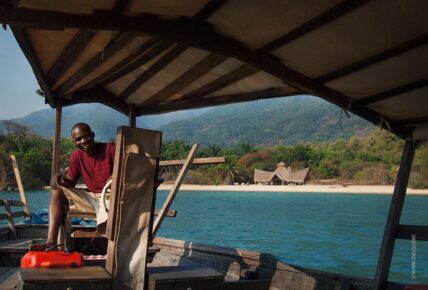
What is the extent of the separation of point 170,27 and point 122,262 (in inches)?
59.3

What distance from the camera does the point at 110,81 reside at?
5.67 m

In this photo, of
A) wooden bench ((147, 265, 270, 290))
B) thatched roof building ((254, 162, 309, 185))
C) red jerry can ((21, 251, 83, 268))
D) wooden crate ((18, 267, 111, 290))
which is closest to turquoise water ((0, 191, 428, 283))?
wooden bench ((147, 265, 270, 290))

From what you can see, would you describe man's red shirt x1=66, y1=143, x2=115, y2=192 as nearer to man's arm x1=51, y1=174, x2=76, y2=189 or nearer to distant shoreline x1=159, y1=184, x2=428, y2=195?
man's arm x1=51, y1=174, x2=76, y2=189

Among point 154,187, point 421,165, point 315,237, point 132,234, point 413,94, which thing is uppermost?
point 421,165

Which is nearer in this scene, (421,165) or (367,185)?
(421,165)

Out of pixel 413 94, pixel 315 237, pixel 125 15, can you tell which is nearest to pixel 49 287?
pixel 125 15

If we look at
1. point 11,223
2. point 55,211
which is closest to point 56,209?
point 55,211

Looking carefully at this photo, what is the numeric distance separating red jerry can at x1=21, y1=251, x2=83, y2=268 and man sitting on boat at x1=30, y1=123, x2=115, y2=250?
50cm

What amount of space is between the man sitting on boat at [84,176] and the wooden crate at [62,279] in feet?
2.45

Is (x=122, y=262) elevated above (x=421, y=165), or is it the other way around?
(x=421, y=165)

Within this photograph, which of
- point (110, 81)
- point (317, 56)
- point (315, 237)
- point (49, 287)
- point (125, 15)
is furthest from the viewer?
point (315, 237)

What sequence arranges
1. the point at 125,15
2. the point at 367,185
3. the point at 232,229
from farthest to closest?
1. the point at 367,185
2. the point at 232,229
3. the point at 125,15

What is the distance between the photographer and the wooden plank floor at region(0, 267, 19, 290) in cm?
438

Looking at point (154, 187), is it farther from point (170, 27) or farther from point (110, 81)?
point (110, 81)
